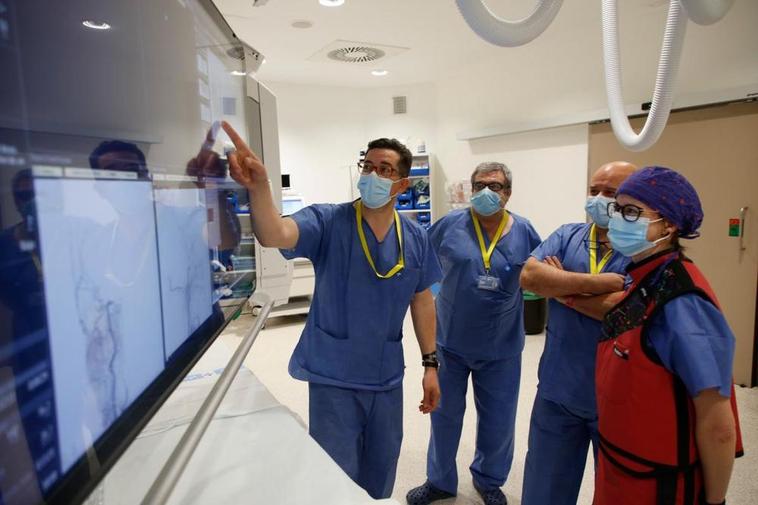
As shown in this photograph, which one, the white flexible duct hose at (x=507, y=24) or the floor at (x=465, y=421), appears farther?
the floor at (x=465, y=421)

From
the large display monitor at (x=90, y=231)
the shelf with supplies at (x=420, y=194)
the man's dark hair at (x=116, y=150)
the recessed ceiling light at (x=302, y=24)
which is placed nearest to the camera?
the large display monitor at (x=90, y=231)

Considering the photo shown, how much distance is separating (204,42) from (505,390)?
180 cm

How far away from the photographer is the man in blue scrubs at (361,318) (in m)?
1.54

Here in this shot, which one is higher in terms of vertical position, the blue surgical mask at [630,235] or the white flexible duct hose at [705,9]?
the white flexible duct hose at [705,9]

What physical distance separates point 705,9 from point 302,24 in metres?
3.33

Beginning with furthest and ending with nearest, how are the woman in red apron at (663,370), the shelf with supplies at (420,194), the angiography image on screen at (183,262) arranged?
the shelf with supplies at (420,194)
the woman in red apron at (663,370)
the angiography image on screen at (183,262)

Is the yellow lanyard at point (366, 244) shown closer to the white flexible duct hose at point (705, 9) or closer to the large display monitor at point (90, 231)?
the large display monitor at point (90, 231)

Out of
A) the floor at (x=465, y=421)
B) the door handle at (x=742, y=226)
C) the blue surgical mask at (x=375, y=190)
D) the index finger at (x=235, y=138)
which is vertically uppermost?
the index finger at (x=235, y=138)

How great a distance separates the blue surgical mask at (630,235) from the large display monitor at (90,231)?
1.11 metres

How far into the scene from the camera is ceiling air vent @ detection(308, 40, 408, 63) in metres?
4.36

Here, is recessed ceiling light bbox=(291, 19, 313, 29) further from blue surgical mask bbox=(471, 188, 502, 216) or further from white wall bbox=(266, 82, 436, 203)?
blue surgical mask bbox=(471, 188, 502, 216)

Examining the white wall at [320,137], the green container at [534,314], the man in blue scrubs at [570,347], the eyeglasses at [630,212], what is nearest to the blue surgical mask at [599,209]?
the man in blue scrubs at [570,347]

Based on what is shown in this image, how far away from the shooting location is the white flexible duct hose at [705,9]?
42.4 inches

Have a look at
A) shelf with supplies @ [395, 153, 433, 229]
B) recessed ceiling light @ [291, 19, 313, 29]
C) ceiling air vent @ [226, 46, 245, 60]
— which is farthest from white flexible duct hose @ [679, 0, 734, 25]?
shelf with supplies @ [395, 153, 433, 229]
